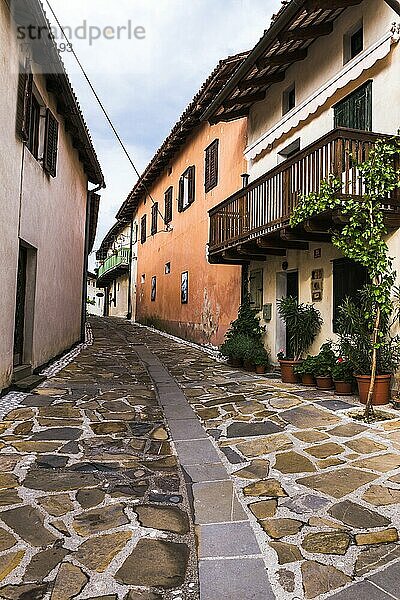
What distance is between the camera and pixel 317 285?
9203mm

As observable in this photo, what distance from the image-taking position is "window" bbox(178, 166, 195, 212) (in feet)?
55.6

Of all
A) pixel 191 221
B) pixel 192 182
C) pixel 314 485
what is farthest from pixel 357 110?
pixel 191 221

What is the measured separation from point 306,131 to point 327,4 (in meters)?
2.54

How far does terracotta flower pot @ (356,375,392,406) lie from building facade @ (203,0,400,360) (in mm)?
1648

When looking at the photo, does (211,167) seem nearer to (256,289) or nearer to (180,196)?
(180,196)

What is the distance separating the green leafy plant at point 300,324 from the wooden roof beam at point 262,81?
4956mm

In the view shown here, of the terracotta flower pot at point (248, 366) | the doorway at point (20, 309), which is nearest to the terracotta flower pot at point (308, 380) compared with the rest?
the terracotta flower pot at point (248, 366)

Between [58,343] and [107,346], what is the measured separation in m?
3.31

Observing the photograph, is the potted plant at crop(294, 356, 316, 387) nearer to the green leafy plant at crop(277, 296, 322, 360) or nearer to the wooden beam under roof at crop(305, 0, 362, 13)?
the green leafy plant at crop(277, 296, 322, 360)

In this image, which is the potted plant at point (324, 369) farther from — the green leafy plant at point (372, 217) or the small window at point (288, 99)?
the small window at point (288, 99)

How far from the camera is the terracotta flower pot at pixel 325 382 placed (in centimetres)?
815

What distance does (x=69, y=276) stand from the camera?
12.8 meters

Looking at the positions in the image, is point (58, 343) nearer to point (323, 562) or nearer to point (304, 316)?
point (304, 316)

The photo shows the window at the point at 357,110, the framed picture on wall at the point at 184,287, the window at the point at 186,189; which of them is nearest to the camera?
the window at the point at 357,110
